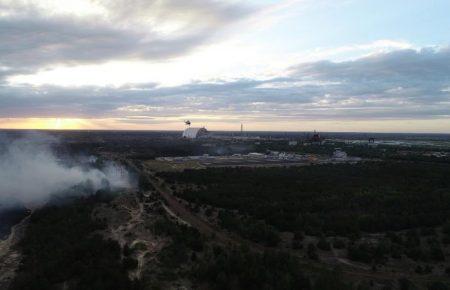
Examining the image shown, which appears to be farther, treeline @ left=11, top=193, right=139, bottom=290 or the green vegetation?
treeline @ left=11, top=193, right=139, bottom=290

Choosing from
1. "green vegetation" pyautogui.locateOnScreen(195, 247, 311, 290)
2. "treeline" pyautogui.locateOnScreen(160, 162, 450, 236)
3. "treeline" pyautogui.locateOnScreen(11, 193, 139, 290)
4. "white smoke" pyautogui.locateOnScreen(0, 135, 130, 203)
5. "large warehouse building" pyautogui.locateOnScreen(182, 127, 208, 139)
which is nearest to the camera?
"green vegetation" pyautogui.locateOnScreen(195, 247, 311, 290)

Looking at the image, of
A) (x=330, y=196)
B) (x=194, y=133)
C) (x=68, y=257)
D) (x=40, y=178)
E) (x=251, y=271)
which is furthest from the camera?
(x=194, y=133)

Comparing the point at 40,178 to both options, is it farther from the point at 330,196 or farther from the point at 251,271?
the point at 251,271

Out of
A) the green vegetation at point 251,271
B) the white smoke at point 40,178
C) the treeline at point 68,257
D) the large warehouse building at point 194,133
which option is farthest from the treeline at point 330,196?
the large warehouse building at point 194,133

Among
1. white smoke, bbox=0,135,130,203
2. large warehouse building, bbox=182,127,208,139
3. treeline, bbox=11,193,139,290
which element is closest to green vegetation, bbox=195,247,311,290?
treeline, bbox=11,193,139,290

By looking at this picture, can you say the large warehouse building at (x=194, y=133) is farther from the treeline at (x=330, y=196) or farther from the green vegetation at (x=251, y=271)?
the green vegetation at (x=251, y=271)

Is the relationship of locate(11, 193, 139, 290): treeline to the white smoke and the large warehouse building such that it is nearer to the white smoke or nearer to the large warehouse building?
the white smoke

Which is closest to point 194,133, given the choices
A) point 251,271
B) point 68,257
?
point 68,257
